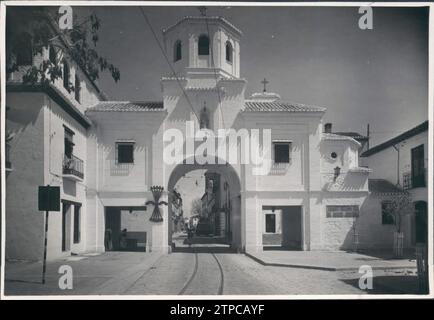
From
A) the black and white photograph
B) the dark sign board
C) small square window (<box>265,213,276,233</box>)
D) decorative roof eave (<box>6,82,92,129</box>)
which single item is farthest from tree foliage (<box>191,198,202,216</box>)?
the dark sign board

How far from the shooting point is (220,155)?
23.8m

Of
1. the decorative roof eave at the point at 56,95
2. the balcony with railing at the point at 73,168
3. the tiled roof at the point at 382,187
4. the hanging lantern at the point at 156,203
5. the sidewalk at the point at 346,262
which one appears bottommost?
the sidewalk at the point at 346,262

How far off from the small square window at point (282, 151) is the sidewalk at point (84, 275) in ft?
24.6

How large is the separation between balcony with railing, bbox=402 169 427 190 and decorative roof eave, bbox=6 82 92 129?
567 inches

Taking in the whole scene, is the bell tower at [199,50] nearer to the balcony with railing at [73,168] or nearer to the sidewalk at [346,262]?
the balcony with railing at [73,168]

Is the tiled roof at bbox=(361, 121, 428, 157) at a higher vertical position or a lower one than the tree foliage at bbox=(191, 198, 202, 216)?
higher

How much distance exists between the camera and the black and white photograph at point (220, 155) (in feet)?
39.2

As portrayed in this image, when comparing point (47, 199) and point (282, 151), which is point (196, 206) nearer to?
point (282, 151)

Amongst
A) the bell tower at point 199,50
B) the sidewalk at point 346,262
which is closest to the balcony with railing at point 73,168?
the bell tower at point 199,50

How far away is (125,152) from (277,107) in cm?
738

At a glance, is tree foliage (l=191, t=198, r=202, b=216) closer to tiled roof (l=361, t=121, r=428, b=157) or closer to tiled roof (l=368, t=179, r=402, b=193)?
tiled roof (l=361, t=121, r=428, b=157)

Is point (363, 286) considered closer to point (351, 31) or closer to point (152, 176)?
point (351, 31)

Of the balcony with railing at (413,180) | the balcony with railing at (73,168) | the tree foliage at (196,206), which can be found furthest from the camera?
the tree foliage at (196,206)

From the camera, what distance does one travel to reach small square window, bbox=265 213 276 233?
38531mm
